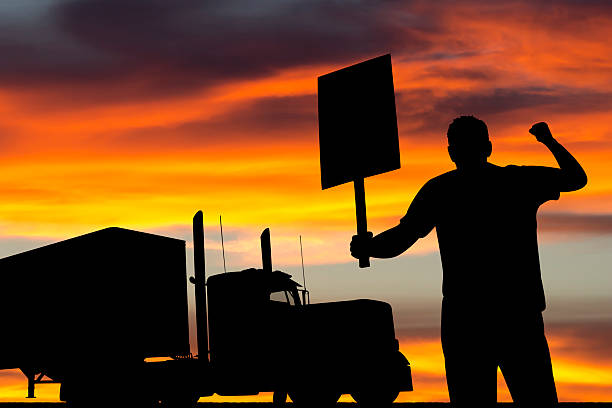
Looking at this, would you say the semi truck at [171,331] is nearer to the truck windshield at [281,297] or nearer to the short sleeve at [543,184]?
A: the truck windshield at [281,297]

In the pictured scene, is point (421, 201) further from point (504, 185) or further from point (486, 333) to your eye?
point (486, 333)

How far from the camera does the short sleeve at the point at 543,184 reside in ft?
16.7

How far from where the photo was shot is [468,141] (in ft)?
16.8

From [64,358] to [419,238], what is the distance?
9577 mm

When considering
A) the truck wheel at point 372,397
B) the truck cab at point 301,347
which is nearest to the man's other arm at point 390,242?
the truck cab at point 301,347

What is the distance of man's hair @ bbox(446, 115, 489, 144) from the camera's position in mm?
5105

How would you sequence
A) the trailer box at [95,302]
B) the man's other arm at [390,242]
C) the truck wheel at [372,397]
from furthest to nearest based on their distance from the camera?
the trailer box at [95,302] < the truck wheel at [372,397] < the man's other arm at [390,242]

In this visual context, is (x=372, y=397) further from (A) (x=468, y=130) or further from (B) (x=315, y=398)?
(A) (x=468, y=130)

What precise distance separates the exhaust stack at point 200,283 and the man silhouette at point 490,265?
6.90 m

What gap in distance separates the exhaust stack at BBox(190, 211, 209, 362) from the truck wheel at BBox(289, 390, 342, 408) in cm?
142

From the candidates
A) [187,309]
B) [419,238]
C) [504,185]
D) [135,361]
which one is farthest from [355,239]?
[187,309]

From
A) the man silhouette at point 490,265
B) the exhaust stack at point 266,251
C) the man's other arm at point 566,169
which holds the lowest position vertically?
the man silhouette at point 490,265

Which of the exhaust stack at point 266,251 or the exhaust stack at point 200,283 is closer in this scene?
the exhaust stack at point 200,283

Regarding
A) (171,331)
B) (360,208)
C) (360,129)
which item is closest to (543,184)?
(360,208)
